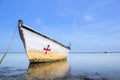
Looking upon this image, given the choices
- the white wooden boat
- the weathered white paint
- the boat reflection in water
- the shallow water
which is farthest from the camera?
the weathered white paint

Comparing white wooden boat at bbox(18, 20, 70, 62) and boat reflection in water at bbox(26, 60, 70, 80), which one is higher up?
white wooden boat at bbox(18, 20, 70, 62)

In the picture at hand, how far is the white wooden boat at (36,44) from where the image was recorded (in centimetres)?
1751

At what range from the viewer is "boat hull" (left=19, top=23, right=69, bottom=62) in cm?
1761

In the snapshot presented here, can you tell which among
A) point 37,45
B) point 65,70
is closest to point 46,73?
point 65,70

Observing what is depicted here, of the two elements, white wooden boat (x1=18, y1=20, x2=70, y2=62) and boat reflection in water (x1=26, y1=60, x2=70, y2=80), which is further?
white wooden boat (x1=18, y1=20, x2=70, y2=62)

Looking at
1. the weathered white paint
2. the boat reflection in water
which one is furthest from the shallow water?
the weathered white paint

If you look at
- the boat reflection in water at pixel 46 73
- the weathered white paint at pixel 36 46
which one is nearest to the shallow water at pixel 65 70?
the boat reflection in water at pixel 46 73

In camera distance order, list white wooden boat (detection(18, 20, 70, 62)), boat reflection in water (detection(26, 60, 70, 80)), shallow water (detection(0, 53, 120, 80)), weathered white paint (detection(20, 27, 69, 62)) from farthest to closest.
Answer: weathered white paint (detection(20, 27, 69, 62))
white wooden boat (detection(18, 20, 70, 62))
shallow water (detection(0, 53, 120, 80))
boat reflection in water (detection(26, 60, 70, 80))

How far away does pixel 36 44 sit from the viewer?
18.6m

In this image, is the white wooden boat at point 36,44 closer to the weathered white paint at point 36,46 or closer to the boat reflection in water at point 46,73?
the weathered white paint at point 36,46

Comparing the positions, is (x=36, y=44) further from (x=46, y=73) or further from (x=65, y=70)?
(x=46, y=73)

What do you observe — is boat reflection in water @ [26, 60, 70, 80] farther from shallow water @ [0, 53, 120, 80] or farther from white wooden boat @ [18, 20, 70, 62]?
white wooden boat @ [18, 20, 70, 62]

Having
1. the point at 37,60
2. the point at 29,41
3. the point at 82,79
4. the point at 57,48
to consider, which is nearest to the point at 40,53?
the point at 37,60

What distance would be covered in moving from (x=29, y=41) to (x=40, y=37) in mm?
1379
